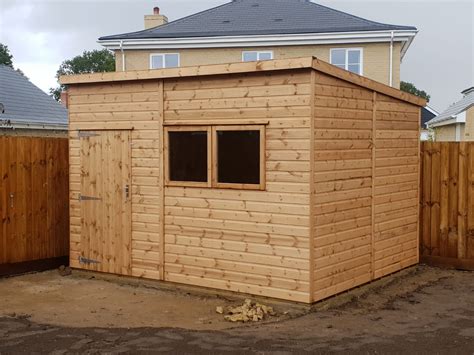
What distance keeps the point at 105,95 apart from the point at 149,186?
152 cm

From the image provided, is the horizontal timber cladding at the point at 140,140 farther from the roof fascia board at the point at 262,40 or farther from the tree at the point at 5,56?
the tree at the point at 5,56

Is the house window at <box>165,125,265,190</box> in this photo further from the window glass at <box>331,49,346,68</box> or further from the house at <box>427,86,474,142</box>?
the window glass at <box>331,49,346,68</box>

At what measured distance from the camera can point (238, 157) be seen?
25.6 ft

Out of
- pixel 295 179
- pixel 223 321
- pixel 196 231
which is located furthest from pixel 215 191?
pixel 223 321

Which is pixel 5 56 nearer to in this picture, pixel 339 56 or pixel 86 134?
pixel 339 56

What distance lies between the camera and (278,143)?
746 cm

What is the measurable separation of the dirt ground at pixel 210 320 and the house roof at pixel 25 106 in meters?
11.6

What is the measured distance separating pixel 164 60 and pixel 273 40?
16.0 feet

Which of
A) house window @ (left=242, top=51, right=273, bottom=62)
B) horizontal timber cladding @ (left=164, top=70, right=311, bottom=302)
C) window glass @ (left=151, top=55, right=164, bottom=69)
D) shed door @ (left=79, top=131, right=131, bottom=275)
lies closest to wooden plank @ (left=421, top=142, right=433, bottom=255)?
horizontal timber cladding @ (left=164, top=70, right=311, bottom=302)

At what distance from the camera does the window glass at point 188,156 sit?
812 centimetres

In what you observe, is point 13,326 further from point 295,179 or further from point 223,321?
point 295,179

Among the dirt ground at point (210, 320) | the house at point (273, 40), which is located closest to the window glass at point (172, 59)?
the house at point (273, 40)

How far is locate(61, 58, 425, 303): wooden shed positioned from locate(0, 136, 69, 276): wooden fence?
2.02ft

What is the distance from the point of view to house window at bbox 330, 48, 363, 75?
2495 centimetres
